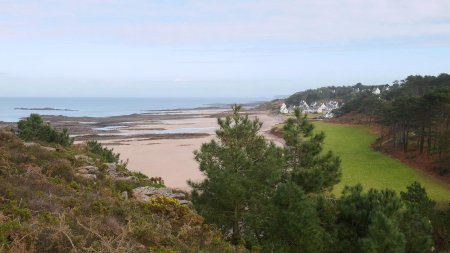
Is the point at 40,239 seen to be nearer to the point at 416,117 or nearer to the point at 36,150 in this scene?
the point at 36,150

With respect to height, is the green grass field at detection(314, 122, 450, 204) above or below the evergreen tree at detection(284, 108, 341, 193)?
below

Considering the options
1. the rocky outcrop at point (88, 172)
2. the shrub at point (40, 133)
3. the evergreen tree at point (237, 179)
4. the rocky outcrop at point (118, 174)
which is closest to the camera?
the evergreen tree at point (237, 179)

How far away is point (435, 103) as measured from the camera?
35375 mm

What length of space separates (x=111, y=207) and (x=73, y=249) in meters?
3.94

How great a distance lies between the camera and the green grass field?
30673 millimetres

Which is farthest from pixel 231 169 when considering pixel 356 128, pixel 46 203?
pixel 356 128

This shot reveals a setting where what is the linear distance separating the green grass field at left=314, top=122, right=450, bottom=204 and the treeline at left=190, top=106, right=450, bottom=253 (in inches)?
452

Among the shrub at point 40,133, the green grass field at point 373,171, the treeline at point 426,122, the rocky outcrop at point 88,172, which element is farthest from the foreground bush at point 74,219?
the treeline at point 426,122

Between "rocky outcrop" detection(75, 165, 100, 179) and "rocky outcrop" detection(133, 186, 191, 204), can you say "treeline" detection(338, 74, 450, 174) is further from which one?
"rocky outcrop" detection(75, 165, 100, 179)

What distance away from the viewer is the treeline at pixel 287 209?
41.8ft

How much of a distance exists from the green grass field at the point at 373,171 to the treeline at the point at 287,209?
1148 cm

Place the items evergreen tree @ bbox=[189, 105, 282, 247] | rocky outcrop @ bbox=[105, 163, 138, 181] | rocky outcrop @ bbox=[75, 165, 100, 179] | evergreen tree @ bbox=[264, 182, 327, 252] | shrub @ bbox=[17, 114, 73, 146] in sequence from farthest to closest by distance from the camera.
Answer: shrub @ bbox=[17, 114, 73, 146] < rocky outcrop @ bbox=[105, 163, 138, 181] < rocky outcrop @ bbox=[75, 165, 100, 179] < evergreen tree @ bbox=[189, 105, 282, 247] < evergreen tree @ bbox=[264, 182, 327, 252]

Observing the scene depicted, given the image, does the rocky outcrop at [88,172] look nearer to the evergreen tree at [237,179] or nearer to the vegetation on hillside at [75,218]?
the vegetation on hillside at [75,218]

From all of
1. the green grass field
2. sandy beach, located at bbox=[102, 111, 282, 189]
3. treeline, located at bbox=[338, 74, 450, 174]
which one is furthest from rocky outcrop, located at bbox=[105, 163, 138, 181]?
treeline, located at bbox=[338, 74, 450, 174]
